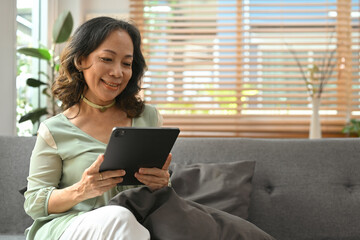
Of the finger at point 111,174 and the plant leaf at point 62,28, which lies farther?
the plant leaf at point 62,28

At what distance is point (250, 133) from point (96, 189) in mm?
3256

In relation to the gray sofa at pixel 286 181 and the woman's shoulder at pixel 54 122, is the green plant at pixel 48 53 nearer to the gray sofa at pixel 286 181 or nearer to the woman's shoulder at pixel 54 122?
the gray sofa at pixel 286 181

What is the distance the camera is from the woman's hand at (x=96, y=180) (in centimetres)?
161

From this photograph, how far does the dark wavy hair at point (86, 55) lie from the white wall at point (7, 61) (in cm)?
142

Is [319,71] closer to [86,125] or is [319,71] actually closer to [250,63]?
[250,63]

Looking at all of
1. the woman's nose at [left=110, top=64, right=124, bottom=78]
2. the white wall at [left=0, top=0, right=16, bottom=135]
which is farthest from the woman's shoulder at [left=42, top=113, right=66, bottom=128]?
the white wall at [left=0, top=0, right=16, bottom=135]

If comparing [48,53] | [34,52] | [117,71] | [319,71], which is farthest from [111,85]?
[319,71]

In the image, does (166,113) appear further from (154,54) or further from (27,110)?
(27,110)

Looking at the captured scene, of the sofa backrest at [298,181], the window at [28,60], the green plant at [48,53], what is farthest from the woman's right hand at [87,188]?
the window at [28,60]

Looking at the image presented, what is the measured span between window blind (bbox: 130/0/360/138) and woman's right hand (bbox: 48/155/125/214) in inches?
120

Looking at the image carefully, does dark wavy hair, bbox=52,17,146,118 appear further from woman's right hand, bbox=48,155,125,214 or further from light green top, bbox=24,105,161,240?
woman's right hand, bbox=48,155,125,214

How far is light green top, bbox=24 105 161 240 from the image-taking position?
1.79m

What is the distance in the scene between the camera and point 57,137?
190 cm

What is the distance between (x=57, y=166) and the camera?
187 cm
